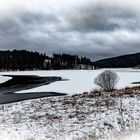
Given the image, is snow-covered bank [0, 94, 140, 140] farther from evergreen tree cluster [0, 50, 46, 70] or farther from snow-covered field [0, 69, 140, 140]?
evergreen tree cluster [0, 50, 46, 70]

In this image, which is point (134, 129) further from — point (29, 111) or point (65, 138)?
point (29, 111)

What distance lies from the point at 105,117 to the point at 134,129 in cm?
807

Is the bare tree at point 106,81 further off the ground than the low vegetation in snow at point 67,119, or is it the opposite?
the bare tree at point 106,81

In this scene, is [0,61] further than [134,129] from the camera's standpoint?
Yes

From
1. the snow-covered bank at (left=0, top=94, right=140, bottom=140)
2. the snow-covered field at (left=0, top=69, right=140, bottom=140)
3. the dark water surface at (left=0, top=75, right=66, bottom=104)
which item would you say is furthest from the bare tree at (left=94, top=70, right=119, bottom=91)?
the snow-covered field at (left=0, top=69, right=140, bottom=140)

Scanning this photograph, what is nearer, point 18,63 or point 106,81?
point 106,81

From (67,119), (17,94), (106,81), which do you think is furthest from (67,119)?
(17,94)

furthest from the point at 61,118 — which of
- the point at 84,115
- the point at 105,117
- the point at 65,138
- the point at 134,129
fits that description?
the point at 134,129

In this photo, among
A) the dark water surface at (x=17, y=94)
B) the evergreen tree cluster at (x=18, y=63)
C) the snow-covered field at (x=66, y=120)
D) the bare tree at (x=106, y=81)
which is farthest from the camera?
the evergreen tree cluster at (x=18, y=63)

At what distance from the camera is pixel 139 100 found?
59.4 feet

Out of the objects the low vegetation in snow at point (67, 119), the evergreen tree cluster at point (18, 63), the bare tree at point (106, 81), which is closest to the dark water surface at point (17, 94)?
the bare tree at point (106, 81)

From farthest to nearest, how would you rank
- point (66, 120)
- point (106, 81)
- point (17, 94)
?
1. point (17, 94)
2. point (106, 81)
3. point (66, 120)

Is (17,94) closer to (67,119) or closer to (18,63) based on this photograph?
(67,119)

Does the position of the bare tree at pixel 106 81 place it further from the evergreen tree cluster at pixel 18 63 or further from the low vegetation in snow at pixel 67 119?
the evergreen tree cluster at pixel 18 63
